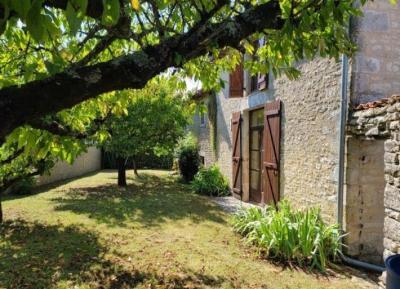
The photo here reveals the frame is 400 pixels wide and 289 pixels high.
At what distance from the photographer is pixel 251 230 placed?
708 centimetres

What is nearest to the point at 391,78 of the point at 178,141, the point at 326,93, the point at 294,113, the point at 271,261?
the point at 326,93

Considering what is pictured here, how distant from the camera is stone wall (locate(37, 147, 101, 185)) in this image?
14073mm

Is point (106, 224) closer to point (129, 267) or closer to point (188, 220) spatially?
point (188, 220)

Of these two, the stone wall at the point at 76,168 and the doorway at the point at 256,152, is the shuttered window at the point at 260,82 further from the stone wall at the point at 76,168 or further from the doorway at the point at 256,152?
the stone wall at the point at 76,168

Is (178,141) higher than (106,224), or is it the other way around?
(178,141)

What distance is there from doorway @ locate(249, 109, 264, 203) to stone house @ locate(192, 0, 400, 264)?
5.94 ft

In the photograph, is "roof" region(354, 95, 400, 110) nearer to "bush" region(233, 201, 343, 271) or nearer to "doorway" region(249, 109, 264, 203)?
"bush" region(233, 201, 343, 271)

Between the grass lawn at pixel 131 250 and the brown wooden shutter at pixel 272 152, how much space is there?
1.25 m

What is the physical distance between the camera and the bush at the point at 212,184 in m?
12.3

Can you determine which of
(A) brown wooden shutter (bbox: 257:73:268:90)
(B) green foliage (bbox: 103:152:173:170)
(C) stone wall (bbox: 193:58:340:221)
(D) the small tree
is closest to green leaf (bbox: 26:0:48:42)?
(C) stone wall (bbox: 193:58:340:221)

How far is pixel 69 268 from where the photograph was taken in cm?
522

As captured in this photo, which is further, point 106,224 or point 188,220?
point 188,220

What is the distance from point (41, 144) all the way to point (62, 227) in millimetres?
5517

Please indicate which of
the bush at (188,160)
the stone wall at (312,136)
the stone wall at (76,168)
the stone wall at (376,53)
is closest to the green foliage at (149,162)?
the stone wall at (76,168)
